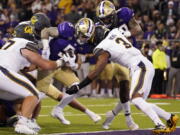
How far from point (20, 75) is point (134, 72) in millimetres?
1322

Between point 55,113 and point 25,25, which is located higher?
point 25,25

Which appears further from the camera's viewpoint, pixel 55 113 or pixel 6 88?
pixel 55 113

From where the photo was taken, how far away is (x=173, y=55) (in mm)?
14664

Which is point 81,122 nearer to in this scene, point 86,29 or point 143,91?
point 86,29

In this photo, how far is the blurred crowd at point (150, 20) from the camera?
14.7 meters

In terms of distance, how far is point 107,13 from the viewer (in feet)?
24.8

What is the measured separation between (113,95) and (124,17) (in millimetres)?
7276

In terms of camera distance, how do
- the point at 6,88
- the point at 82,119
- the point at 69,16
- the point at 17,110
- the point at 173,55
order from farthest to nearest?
the point at 69,16, the point at 173,55, the point at 82,119, the point at 17,110, the point at 6,88

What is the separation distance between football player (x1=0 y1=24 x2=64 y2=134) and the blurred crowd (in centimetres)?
693

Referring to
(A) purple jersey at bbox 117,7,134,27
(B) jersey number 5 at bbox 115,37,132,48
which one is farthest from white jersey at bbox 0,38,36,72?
(A) purple jersey at bbox 117,7,134,27

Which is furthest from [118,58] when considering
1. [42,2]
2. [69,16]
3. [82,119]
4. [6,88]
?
[42,2]

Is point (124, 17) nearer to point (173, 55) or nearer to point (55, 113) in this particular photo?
point (55, 113)

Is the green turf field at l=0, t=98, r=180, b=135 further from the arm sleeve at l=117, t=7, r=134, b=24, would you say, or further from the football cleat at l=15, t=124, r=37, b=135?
the arm sleeve at l=117, t=7, r=134, b=24

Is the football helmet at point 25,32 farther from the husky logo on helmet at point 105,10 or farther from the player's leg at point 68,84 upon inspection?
the player's leg at point 68,84
